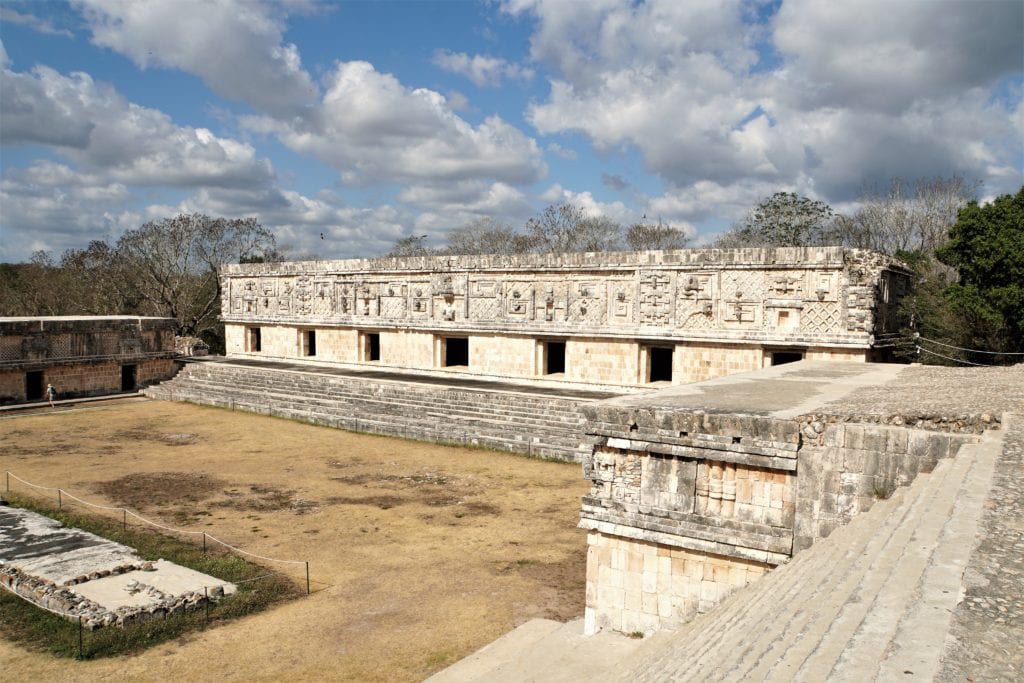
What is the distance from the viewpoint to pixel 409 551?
861 cm

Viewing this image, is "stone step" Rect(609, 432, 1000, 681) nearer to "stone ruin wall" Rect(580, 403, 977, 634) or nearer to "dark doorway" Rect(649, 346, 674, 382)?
"stone ruin wall" Rect(580, 403, 977, 634)

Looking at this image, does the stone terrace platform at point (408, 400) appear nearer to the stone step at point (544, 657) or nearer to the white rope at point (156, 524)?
the white rope at point (156, 524)

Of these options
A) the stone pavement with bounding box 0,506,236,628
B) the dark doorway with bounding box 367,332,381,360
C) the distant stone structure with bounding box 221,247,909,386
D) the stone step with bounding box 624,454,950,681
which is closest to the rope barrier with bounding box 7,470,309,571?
the stone pavement with bounding box 0,506,236,628

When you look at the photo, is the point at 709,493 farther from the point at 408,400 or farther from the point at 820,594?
the point at 408,400

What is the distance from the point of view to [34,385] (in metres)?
19.8

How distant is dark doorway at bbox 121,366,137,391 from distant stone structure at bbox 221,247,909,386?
4315 mm

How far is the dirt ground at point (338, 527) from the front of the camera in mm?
6000

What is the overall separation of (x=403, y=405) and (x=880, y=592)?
14.2 m

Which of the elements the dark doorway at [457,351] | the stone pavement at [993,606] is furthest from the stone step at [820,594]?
the dark doorway at [457,351]

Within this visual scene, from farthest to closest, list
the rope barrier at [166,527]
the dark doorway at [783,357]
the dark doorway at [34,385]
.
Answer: the dark doorway at [34,385] < the dark doorway at [783,357] < the rope barrier at [166,527]

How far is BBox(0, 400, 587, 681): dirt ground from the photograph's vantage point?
6.00 metres

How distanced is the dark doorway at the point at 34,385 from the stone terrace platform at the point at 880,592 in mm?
19188

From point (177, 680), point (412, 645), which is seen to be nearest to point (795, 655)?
point (412, 645)

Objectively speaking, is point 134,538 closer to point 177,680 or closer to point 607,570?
point 177,680
